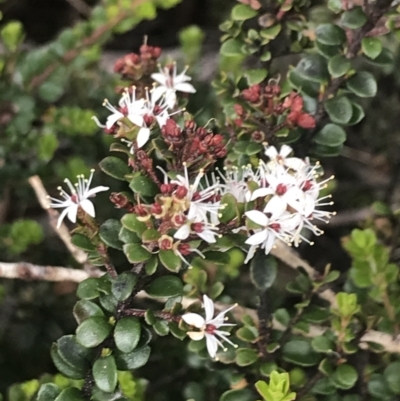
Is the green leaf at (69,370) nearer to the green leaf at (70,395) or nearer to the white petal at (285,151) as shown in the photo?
the green leaf at (70,395)

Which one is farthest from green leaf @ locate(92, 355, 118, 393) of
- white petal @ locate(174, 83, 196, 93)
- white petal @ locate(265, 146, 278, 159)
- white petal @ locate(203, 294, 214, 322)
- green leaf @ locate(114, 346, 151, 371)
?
white petal @ locate(174, 83, 196, 93)

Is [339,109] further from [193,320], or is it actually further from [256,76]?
[193,320]

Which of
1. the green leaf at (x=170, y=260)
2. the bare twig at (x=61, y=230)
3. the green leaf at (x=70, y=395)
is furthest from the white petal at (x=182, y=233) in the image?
the bare twig at (x=61, y=230)

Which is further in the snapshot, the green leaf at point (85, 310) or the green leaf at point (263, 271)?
the green leaf at point (263, 271)

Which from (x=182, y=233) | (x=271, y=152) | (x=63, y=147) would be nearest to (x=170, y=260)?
(x=182, y=233)

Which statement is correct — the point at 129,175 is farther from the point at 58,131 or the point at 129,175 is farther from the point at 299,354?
the point at 58,131

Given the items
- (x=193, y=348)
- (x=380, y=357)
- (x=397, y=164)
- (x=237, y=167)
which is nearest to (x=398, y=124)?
(x=397, y=164)
